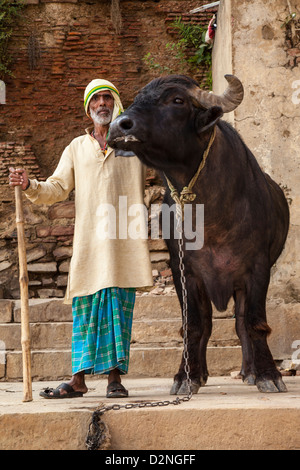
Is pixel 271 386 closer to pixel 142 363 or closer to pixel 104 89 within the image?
pixel 142 363

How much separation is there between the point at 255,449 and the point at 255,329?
1235mm

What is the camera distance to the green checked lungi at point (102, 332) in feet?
15.0

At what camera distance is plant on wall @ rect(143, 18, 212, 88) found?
1095cm

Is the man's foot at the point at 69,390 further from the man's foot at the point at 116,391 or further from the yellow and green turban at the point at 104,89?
the yellow and green turban at the point at 104,89

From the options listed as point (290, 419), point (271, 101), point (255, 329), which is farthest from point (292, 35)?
point (290, 419)

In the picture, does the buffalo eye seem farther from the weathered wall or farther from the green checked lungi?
the weathered wall

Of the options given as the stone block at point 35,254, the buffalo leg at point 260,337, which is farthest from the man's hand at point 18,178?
the stone block at point 35,254

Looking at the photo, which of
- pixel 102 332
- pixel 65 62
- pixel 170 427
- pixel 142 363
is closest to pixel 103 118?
pixel 102 332

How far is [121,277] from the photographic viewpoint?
4.70 m

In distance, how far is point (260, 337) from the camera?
14.8 ft

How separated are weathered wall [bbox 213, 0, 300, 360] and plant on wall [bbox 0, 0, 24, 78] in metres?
4.95

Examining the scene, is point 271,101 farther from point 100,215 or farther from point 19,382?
point 19,382

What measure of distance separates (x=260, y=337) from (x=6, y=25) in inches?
340

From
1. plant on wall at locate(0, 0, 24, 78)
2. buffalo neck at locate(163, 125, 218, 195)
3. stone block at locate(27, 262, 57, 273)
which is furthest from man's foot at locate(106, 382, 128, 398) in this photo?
plant on wall at locate(0, 0, 24, 78)
